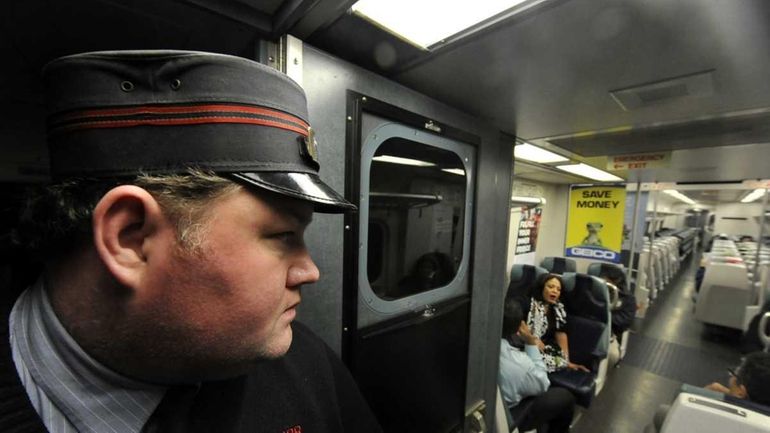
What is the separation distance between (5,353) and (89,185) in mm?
302

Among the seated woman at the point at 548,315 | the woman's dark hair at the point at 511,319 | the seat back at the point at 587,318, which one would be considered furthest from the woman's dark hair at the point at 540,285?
the woman's dark hair at the point at 511,319

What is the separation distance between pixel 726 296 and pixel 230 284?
303 inches

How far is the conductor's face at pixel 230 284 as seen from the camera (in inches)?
19.5

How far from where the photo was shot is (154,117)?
0.51 metres

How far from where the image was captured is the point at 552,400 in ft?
8.32

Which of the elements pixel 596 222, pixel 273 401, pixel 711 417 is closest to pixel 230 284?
pixel 273 401

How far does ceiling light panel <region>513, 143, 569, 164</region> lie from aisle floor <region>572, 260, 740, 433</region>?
2716mm

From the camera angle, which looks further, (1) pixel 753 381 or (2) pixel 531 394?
(2) pixel 531 394

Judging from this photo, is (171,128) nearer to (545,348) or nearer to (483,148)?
(483,148)

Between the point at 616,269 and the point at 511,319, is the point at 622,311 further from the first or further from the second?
the point at 511,319

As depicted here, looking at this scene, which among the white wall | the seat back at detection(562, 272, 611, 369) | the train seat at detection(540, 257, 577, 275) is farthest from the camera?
the white wall

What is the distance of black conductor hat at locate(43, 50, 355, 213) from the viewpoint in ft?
1.66

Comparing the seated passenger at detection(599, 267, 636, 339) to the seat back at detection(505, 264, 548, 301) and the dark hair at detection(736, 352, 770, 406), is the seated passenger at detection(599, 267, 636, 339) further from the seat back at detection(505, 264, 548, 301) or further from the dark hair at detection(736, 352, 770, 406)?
the dark hair at detection(736, 352, 770, 406)

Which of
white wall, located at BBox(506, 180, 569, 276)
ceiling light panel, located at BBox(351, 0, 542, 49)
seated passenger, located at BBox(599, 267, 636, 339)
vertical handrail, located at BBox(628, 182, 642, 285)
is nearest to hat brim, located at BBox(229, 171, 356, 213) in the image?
ceiling light panel, located at BBox(351, 0, 542, 49)
